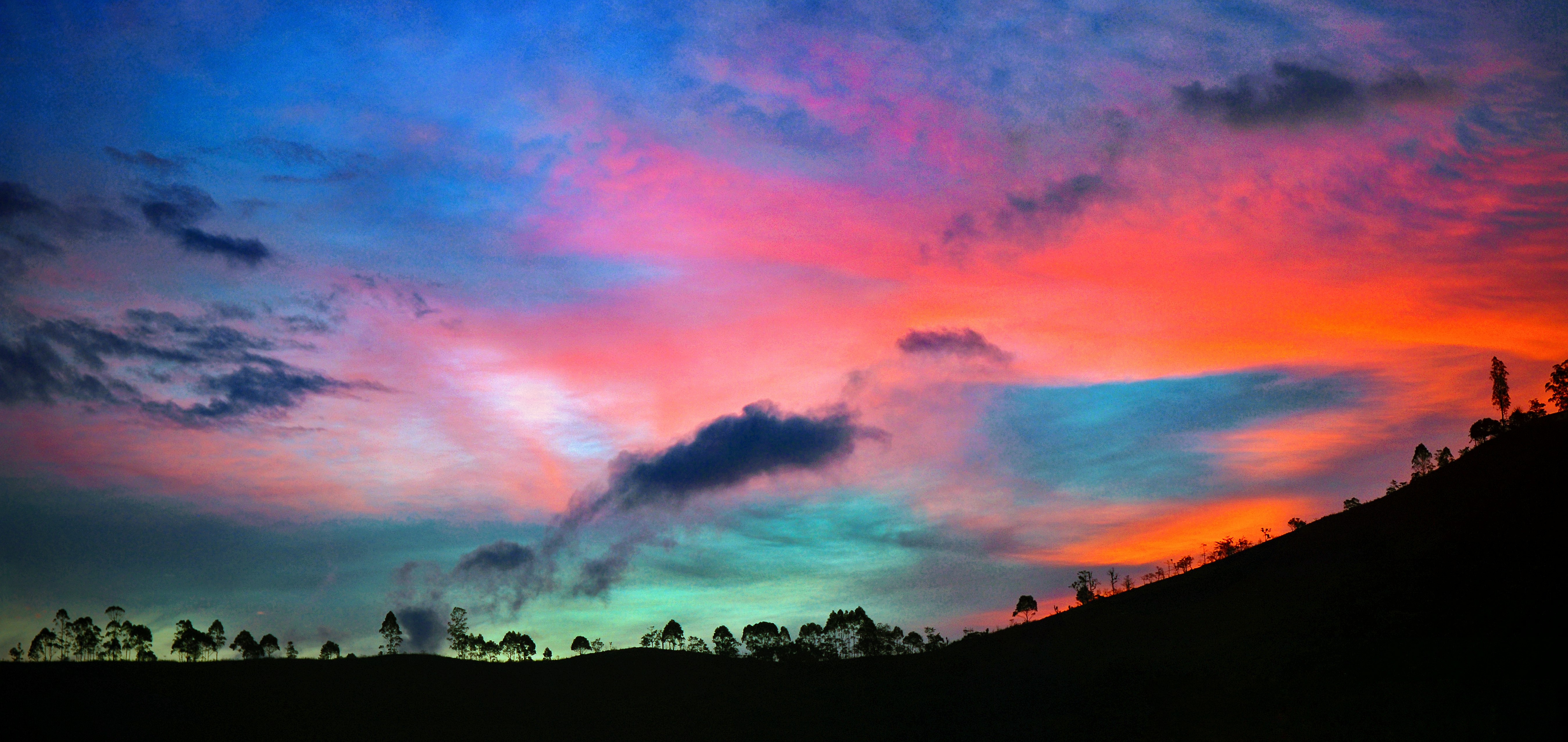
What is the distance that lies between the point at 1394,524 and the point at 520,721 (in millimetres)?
96777

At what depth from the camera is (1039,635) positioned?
105 meters

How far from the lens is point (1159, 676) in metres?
78.4

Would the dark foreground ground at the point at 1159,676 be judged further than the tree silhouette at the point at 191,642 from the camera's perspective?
No

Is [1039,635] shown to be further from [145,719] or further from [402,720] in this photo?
[145,719]

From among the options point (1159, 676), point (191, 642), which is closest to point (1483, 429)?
point (1159, 676)

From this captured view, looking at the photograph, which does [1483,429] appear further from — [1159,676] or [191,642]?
[191,642]

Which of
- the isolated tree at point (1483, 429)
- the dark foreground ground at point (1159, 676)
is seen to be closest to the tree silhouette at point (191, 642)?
the dark foreground ground at point (1159, 676)

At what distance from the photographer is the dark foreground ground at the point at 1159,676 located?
5791 centimetres

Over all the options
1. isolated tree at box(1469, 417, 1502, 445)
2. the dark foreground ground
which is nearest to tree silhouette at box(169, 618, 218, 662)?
the dark foreground ground

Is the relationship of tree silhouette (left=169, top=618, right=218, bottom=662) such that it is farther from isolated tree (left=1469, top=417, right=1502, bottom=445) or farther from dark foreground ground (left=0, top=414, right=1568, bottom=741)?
isolated tree (left=1469, top=417, right=1502, bottom=445)

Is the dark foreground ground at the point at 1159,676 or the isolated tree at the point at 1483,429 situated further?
the isolated tree at the point at 1483,429

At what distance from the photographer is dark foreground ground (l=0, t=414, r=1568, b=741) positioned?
57906mm

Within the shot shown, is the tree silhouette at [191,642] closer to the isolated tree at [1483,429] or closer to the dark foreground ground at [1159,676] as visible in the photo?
the dark foreground ground at [1159,676]

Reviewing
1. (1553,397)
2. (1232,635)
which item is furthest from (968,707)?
(1553,397)
